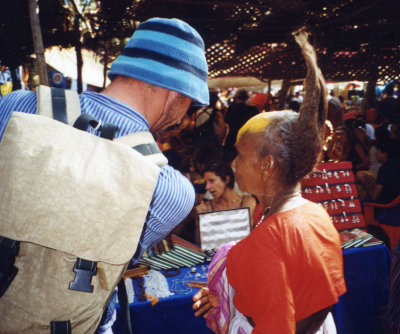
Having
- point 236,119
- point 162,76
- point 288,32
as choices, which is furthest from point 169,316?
point 288,32

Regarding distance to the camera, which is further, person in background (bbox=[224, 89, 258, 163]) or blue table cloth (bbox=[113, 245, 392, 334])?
person in background (bbox=[224, 89, 258, 163])

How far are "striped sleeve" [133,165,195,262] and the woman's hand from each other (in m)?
1.00

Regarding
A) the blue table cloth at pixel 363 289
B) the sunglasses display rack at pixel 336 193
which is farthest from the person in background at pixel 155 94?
the blue table cloth at pixel 363 289

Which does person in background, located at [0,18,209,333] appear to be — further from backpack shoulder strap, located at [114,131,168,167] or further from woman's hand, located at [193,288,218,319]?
woman's hand, located at [193,288,218,319]

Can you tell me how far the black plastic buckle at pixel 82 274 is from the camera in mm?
790

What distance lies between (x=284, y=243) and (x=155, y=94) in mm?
786

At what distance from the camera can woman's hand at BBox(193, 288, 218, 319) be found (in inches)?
72.4

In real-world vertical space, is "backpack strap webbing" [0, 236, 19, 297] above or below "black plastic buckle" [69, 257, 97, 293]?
above

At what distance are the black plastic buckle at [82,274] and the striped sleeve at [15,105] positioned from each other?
1.36ft

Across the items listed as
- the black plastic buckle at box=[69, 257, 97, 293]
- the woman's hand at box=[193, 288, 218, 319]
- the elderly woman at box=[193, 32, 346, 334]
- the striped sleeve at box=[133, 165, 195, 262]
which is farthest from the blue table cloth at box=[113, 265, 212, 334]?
the black plastic buckle at box=[69, 257, 97, 293]

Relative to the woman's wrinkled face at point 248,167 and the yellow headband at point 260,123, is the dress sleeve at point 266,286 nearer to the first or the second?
the woman's wrinkled face at point 248,167

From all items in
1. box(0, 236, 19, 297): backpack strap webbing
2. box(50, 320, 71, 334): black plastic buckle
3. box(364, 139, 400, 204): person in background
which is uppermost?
box(0, 236, 19, 297): backpack strap webbing

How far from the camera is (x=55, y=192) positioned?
741 mm

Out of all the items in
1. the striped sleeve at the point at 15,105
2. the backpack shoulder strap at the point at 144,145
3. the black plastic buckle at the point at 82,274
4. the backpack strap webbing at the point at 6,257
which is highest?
the striped sleeve at the point at 15,105
